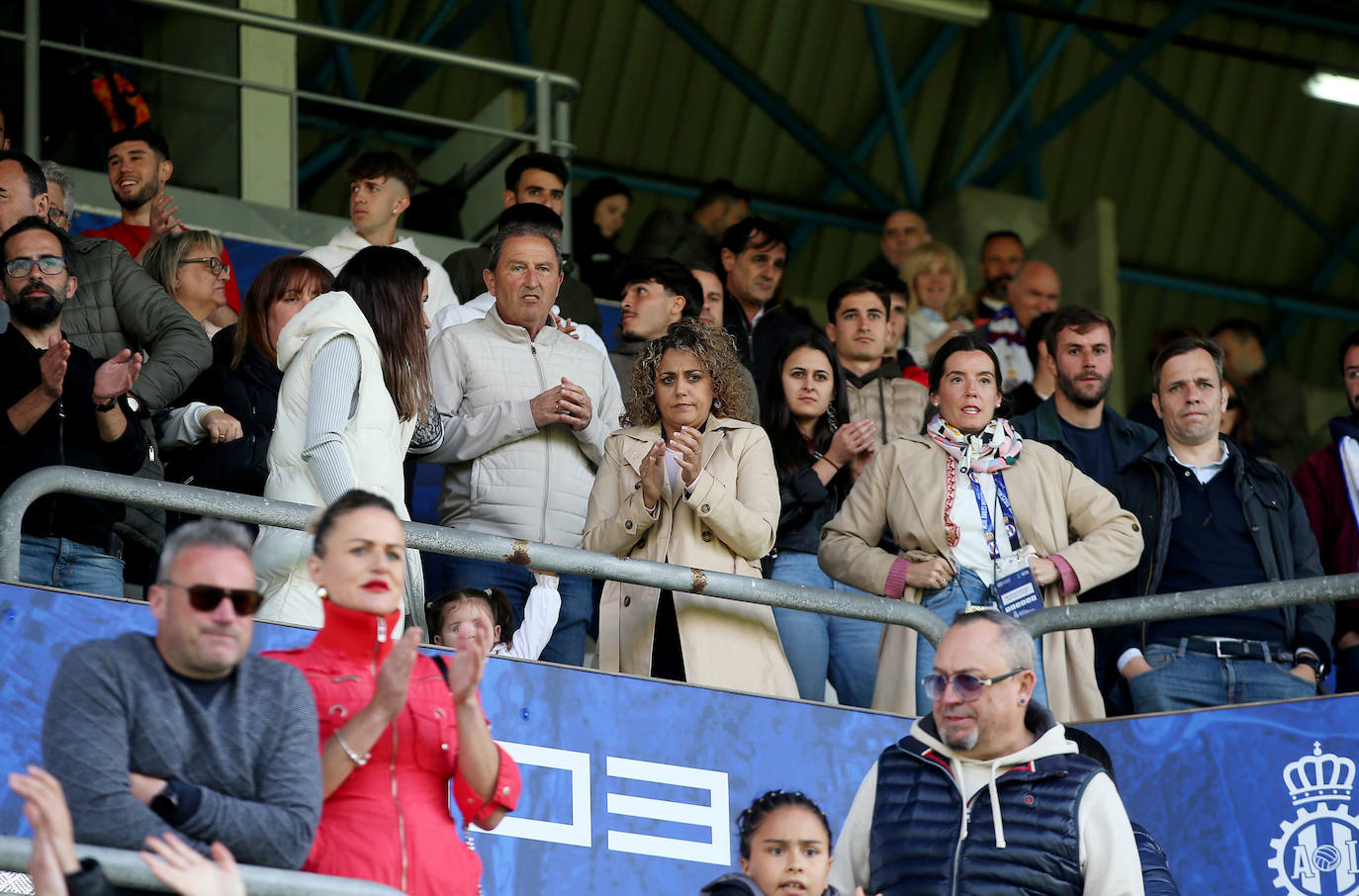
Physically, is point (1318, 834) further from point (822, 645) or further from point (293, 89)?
point (293, 89)

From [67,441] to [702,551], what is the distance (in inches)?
71.0

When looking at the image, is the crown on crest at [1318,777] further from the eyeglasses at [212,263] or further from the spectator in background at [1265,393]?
the spectator in background at [1265,393]

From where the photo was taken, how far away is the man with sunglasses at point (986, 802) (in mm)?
4559

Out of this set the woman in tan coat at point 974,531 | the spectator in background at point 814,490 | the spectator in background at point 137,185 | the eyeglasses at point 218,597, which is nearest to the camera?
the eyeglasses at point 218,597

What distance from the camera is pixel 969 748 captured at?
4.69 meters

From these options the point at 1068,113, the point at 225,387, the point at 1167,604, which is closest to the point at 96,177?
the point at 225,387

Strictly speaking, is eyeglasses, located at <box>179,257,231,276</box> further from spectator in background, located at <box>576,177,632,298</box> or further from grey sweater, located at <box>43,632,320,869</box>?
grey sweater, located at <box>43,632,320,869</box>

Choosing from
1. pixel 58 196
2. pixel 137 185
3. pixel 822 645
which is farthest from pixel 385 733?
pixel 137 185

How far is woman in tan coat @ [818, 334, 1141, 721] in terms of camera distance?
6.14 metres

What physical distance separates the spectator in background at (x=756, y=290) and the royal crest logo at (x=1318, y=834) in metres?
2.96

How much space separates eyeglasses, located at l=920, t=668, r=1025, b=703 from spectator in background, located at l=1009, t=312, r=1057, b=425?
3.35 m

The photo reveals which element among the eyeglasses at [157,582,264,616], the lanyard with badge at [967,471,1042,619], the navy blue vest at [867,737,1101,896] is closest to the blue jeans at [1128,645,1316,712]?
the lanyard with badge at [967,471,1042,619]

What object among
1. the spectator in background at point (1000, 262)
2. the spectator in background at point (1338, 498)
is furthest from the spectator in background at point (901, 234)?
the spectator in background at point (1338, 498)

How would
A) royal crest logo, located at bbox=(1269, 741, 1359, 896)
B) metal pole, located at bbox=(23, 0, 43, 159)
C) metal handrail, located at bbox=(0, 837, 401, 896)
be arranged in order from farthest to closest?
metal pole, located at bbox=(23, 0, 43, 159) < royal crest logo, located at bbox=(1269, 741, 1359, 896) < metal handrail, located at bbox=(0, 837, 401, 896)
